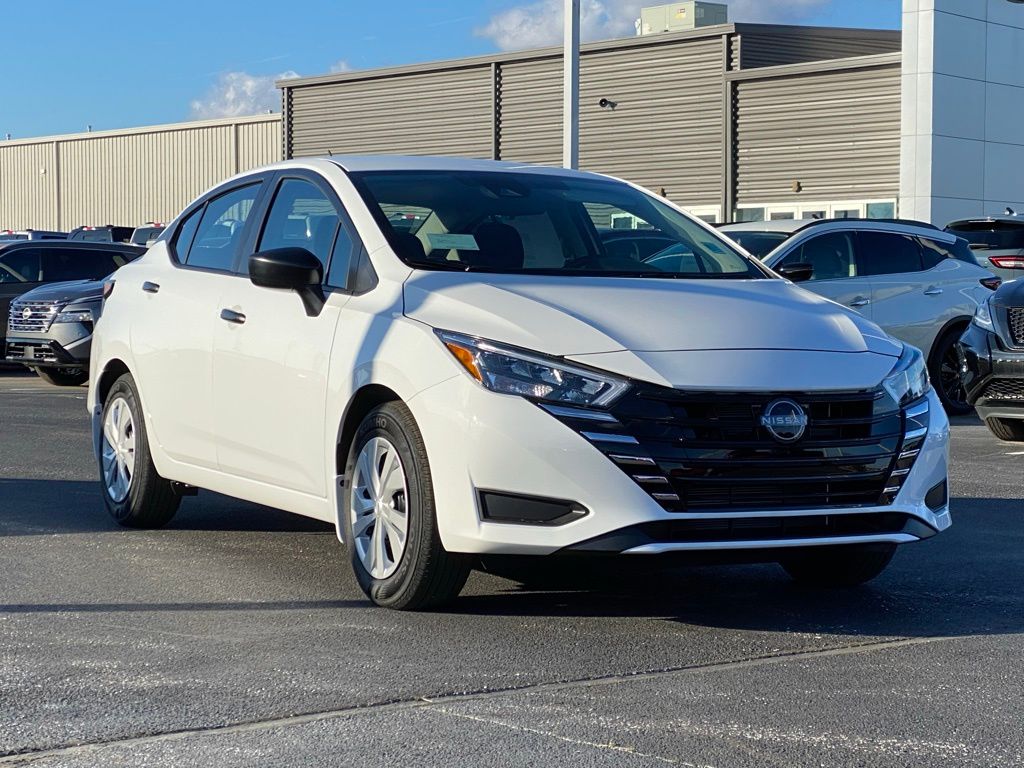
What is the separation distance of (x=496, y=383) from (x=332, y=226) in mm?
1539

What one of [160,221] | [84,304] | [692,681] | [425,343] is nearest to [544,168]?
[425,343]

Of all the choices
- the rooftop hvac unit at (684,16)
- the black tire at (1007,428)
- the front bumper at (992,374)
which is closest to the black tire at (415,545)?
the front bumper at (992,374)

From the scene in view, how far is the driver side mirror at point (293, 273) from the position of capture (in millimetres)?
6262

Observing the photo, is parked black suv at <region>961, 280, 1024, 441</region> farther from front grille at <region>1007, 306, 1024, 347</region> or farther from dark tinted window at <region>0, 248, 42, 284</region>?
dark tinted window at <region>0, 248, 42, 284</region>

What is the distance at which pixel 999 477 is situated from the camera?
9.94 meters

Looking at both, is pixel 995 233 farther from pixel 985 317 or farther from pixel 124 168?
pixel 124 168

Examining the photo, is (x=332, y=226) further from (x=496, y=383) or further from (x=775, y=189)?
(x=775, y=189)

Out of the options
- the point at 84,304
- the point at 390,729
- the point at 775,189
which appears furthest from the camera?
the point at 775,189

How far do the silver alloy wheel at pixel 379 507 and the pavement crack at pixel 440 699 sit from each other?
41.6 inches

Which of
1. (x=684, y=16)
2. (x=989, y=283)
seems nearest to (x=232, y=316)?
(x=989, y=283)

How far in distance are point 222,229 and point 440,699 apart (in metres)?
3.46

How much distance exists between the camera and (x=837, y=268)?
47.8 ft

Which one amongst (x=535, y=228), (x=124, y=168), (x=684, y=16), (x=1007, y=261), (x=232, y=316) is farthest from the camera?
(x=124, y=168)

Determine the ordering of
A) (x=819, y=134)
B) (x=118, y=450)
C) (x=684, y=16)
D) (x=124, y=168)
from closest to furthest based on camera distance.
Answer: (x=118, y=450), (x=819, y=134), (x=684, y=16), (x=124, y=168)
